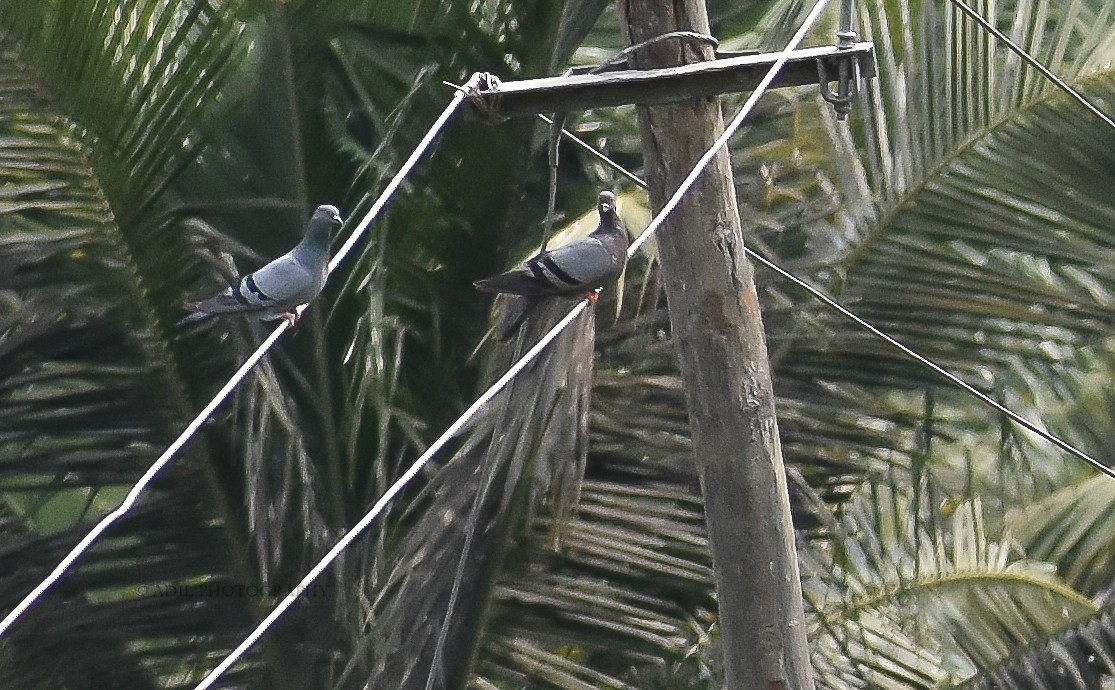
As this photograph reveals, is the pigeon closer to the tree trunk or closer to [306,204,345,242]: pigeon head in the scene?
the tree trunk

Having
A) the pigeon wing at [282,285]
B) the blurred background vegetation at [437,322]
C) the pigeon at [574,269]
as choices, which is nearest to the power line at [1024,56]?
the blurred background vegetation at [437,322]

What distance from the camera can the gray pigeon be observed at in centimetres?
380

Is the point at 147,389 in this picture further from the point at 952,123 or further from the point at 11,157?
the point at 952,123

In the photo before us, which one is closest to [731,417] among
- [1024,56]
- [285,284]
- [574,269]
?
[574,269]

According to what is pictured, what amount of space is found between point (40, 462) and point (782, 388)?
8.77 ft

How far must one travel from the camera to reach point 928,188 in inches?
226

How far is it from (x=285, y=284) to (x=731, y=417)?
117cm

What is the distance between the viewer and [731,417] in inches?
142

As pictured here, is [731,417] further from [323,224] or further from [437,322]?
[437,322]

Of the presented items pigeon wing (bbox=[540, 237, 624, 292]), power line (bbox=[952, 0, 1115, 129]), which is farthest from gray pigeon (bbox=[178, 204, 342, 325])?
power line (bbox=[952, 0, 1115, 129])

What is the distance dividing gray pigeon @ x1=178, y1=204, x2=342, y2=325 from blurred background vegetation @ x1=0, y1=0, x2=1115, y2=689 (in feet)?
3.20

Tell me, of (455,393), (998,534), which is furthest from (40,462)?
(998,534)

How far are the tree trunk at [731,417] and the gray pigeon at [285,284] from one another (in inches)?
34.9

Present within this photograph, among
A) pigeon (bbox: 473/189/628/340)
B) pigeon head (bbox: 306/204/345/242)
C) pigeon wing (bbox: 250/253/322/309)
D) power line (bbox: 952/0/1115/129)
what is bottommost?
pigeon wing (bbox: 250/253/322/309)
